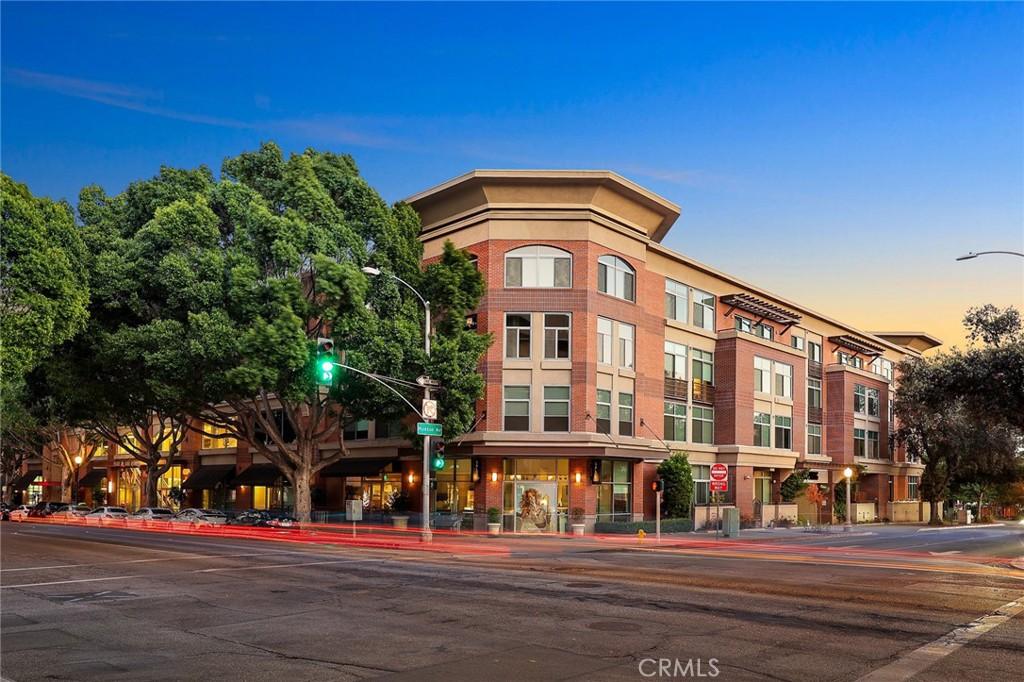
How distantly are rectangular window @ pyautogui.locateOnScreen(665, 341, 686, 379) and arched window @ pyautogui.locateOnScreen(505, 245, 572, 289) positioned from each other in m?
9.81

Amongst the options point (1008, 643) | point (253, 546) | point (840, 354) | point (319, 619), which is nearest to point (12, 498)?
point (253, 546)

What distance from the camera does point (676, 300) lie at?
174 feet

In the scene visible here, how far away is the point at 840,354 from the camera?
237 ft

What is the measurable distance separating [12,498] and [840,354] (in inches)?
3236

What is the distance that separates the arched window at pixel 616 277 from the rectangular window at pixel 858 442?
103ft

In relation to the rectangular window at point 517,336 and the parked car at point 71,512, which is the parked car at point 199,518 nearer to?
the parked car at point 71,512

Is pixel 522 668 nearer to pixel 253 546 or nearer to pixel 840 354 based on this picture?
pixel 253 546

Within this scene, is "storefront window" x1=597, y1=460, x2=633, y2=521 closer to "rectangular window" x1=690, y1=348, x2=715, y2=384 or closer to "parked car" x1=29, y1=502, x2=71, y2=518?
"rectangular window" x1=690, y1=348, x2=715, y2=384

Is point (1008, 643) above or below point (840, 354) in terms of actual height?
below

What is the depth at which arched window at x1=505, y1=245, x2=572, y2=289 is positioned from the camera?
1794 inches

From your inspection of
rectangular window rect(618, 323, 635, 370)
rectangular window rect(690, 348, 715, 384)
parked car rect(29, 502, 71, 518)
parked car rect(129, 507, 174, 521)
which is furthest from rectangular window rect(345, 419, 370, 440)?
parked car rect(29, 502, 71, 518)

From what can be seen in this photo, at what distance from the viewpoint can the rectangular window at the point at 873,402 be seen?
7325 cm

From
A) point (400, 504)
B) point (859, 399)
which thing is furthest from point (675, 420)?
point (859, 399)

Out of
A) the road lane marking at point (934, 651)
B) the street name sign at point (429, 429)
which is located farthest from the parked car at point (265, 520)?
the road lane marking at point (934, 651)
